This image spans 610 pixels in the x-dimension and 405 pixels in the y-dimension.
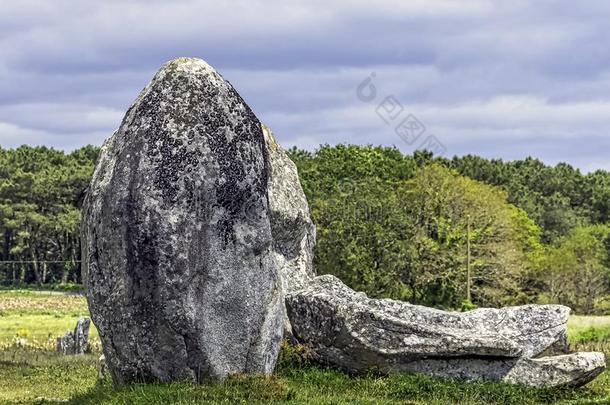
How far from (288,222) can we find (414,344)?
4.41 m

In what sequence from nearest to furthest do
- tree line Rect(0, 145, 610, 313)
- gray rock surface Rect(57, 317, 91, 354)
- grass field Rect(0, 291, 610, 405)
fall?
grass field Rect(0, 291, 610, 405) < gray rock surface Rect(57, 317, 91, 354) < tree line Rect(0, 145, 610, 313)

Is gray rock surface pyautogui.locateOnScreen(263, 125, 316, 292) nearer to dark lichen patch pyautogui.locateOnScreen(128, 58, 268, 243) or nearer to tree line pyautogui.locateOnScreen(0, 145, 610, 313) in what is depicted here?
dark lichen patch pyautogui.locateOnScreen(128, 58, 268, 243)

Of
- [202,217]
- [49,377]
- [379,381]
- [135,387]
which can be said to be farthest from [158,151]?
[49,377]

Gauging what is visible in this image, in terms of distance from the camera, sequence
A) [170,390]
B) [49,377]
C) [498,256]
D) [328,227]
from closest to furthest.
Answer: [170,390]
[49,377]
[328,227]
[498,256]

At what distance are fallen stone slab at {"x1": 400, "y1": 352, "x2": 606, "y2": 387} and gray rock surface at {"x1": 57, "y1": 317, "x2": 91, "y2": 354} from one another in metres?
14.2

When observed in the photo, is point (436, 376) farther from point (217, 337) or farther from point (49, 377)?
point (49, 377)

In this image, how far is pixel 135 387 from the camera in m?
14.8

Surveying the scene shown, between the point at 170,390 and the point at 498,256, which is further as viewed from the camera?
the point at 498,256

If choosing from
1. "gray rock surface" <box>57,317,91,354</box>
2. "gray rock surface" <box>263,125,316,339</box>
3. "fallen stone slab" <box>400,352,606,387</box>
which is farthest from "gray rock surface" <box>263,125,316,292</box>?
"gray rock surface" <box>57,317,91,354</box>

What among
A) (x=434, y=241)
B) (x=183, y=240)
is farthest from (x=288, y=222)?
(x=434, y=241)

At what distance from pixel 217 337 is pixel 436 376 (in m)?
5.23

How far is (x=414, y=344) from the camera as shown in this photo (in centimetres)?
1816

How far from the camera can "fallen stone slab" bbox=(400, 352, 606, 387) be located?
1836 cm

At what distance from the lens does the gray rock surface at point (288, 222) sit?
2080cm
